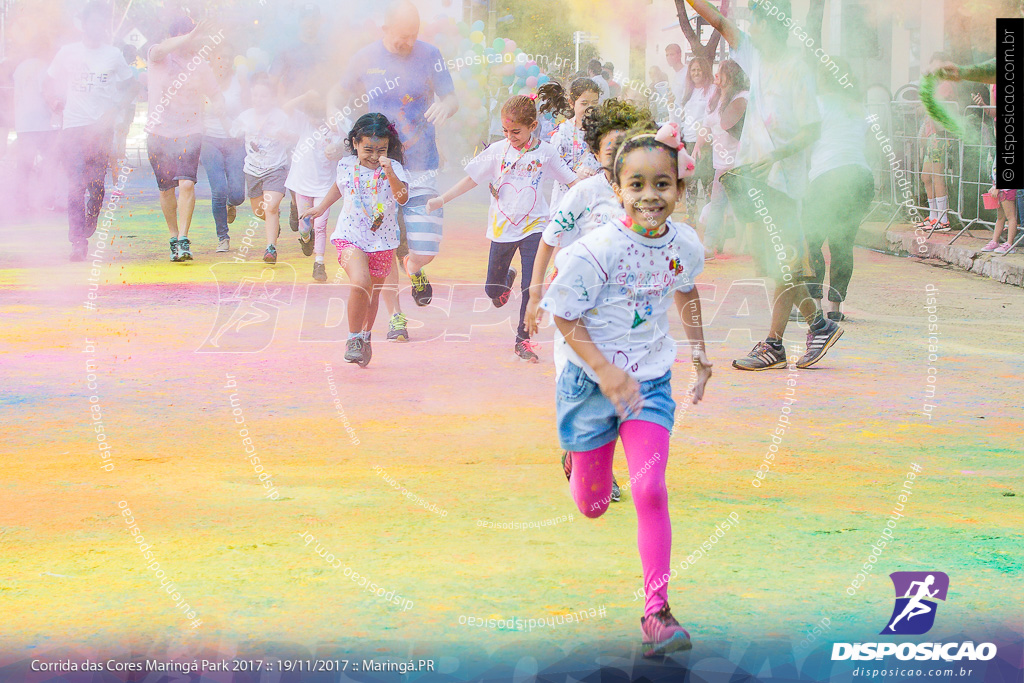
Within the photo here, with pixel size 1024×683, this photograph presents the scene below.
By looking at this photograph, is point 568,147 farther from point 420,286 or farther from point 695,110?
point 695,110

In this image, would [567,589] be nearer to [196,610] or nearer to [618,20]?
[196,610]

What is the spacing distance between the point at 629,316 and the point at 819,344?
10.9ft

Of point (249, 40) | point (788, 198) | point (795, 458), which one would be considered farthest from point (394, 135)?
point (795, 458)

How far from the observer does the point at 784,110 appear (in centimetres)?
623

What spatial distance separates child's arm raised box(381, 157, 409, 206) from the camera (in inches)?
232

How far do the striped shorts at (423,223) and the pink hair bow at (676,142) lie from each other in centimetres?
375

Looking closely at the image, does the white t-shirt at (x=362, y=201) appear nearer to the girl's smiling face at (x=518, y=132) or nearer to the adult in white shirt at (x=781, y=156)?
the girl's smiling face at (x=518, y=132)

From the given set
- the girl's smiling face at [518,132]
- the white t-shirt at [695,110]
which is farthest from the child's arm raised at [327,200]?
the white t-shirt at [695,110]

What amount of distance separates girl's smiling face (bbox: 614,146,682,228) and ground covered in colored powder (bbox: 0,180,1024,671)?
101cm

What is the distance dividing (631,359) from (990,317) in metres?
5.39

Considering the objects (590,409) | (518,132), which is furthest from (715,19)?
(590,409)

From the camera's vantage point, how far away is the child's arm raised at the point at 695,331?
9.84 ft

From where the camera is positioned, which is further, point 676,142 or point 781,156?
point 781,156

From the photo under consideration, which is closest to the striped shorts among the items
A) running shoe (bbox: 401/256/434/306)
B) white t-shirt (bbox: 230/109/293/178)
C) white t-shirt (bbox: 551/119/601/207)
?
running shoe (bbox: 401/256/434/306)
